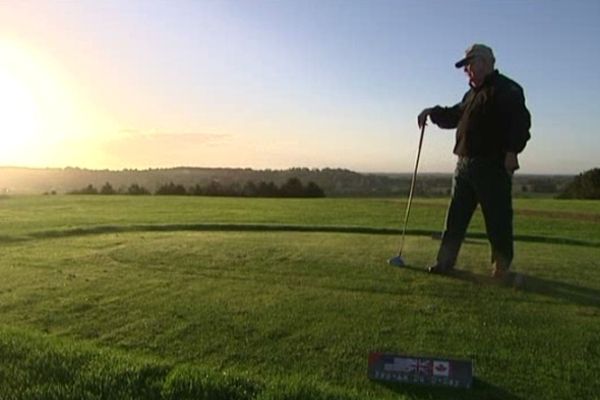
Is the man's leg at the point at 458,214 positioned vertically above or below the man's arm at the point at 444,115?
below

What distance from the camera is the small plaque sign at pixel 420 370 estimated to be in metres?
3.35

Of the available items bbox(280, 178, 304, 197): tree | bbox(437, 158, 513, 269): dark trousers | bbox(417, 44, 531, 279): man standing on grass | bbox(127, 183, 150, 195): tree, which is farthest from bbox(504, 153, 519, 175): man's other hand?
bbox(127, 183, 150, 195): tree

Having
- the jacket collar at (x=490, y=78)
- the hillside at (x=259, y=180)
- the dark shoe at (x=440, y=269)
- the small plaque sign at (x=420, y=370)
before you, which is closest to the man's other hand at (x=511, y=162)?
the jacket collar at (x=490, y=78)

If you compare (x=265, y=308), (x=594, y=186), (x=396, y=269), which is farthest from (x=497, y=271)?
(x=594, y=186)

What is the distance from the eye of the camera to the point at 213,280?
611 centimetres

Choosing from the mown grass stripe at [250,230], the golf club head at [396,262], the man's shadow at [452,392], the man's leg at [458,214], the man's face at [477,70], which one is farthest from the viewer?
the mown grass stripe at [250,230]

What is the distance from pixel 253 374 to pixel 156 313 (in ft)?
5.13

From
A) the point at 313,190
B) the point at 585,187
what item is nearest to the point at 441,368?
the point at 313,190

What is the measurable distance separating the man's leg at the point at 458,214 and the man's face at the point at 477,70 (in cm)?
88

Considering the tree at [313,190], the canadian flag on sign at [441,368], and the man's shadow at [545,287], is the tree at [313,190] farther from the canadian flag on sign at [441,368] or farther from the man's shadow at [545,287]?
the canadian flag on sign at [441,368]

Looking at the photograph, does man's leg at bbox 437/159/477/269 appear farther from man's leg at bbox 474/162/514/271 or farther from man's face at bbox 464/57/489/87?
man's face at bbox 464/57/489/87

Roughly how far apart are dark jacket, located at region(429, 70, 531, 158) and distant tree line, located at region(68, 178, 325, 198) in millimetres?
37062

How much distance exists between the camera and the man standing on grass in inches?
239

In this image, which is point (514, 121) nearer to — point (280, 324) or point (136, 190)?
point (280, 324)
